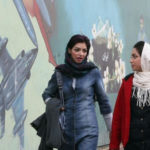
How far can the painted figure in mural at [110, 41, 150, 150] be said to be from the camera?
4.23 meters

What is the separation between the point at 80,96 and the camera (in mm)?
4273

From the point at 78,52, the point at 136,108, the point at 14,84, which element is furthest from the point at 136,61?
the point at 14,84

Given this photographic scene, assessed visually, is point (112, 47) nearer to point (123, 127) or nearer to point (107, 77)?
point (107, 77)

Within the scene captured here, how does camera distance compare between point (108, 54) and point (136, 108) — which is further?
point (108, 54)

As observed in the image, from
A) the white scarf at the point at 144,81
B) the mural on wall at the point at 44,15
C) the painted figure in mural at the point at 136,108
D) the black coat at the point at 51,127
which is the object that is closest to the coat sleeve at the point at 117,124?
the painted figure in mural at the point at 136,108

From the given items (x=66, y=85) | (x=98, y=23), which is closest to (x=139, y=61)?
(x=66, y=85)

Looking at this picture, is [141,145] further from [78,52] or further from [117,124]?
[78,52]

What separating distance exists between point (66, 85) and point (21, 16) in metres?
2.33

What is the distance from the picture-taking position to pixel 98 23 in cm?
852

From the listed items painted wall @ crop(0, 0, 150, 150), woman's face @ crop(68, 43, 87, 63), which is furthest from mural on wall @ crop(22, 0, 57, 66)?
woman's face @ crop(68, 43, 87, 63)

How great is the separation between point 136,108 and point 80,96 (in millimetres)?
514

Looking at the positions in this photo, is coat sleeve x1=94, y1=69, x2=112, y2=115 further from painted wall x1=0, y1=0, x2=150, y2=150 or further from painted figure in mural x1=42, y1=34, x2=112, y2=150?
painted wall x1=0, y1=0, x2=150, y2=150

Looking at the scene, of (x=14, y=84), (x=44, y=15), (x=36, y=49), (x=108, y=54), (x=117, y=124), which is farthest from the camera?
(x=108, y=54)

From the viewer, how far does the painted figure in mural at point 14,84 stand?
593 centimetres
